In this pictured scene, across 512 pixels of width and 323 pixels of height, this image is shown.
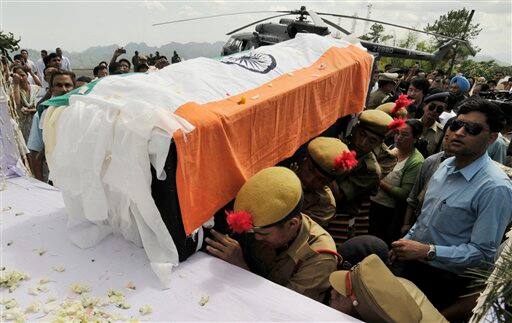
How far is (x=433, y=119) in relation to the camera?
12.8 feet

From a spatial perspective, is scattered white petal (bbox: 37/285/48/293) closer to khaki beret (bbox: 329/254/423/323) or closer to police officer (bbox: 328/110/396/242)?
khaki beret (bbox: 329/254/423/323)

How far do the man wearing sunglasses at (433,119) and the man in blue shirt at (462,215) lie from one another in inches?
74.8

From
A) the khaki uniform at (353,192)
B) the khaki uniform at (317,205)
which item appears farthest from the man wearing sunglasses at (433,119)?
the khaki uniform at (317,205)

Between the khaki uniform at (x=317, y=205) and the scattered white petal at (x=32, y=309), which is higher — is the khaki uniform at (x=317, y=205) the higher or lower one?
the lower one

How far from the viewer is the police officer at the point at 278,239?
5.03 ft

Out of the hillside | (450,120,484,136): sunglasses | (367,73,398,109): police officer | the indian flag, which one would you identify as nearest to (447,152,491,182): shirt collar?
(450,120,484,136): sunglasses

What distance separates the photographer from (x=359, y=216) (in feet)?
9.84

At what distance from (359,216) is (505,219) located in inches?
50.8

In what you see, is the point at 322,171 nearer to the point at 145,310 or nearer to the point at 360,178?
the point at 360,178

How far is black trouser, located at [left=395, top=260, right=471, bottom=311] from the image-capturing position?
1.97m

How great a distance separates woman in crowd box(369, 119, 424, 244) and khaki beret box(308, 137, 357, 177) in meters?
1.10

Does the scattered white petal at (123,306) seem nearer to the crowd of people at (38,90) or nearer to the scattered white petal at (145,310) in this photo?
the scattered white petal at (145,310)

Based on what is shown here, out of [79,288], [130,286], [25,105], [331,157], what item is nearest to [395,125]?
[331,157]

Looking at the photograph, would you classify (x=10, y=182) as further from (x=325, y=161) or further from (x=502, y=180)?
(x=502, y=180)
